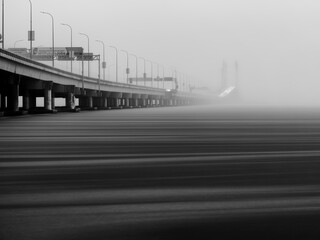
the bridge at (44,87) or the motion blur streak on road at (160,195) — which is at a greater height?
the bridge at (44,87)

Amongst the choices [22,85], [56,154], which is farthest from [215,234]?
[22,85]

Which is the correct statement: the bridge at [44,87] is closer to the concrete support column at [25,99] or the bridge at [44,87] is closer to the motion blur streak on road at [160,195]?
the concrete support column at [25,99]

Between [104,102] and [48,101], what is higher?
[104,102]

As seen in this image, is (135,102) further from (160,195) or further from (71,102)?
(160,195)

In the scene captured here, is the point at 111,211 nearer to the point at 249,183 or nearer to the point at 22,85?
the point at 249,183

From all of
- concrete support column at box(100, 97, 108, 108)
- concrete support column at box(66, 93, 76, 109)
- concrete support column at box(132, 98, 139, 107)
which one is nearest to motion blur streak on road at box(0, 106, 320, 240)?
concrete support column at box(66, 93, 76, 109)

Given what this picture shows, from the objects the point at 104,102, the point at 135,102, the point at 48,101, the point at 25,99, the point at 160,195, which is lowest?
the point at 160,195

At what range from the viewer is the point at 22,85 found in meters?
70.5

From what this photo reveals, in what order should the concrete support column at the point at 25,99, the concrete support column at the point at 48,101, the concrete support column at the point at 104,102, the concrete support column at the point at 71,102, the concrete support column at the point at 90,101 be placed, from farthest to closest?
1. the concrete support column at the point at 104,102
2. the concrete support column at the point at 90,101
3. the concrete support column at the point at 71,102
4. the concrete support column at the point at 25,99
5. the concrete support column at the point at 48,101

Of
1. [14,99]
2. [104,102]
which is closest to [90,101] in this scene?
[104,102]

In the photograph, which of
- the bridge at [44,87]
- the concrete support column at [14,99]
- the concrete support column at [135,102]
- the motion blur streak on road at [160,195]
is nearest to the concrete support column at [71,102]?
the bridge at [44,87]

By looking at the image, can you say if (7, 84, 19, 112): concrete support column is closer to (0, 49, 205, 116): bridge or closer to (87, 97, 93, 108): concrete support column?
(0, 49, 205, 116): bridge

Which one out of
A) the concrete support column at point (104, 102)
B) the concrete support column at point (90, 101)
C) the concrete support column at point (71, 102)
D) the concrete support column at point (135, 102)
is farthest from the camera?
the concrete support column at point (135, 102)

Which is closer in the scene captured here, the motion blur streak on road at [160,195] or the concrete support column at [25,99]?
the motion blur streak on road at [160,195]
